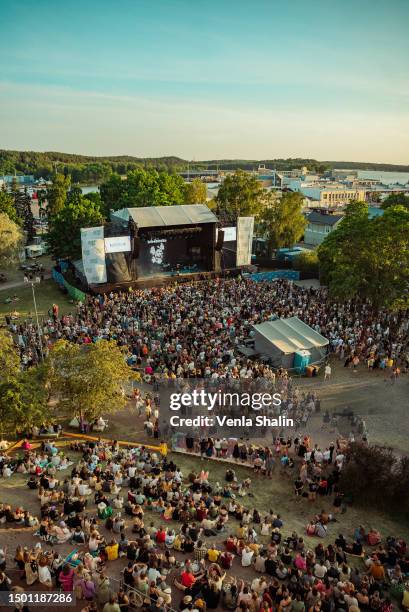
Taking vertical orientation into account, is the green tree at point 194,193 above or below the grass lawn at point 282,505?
above

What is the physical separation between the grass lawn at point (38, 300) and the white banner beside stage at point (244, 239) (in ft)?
48.1

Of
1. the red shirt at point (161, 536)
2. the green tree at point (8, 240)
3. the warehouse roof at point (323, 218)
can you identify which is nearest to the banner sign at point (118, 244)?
the green tree at point (8, 240)

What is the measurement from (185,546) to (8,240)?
3110cm

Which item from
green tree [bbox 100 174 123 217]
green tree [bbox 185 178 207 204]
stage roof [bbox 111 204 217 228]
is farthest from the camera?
green tree [bbox 100 174 123 217]

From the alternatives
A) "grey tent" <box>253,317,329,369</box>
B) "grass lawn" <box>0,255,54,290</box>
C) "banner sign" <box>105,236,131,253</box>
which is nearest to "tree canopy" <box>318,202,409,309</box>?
"grey tent" <box>253,317,329,369</box>

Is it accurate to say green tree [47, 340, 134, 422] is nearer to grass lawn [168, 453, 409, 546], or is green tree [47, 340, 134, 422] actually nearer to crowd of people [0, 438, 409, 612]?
crowd of people [0, 438, 409, 612]

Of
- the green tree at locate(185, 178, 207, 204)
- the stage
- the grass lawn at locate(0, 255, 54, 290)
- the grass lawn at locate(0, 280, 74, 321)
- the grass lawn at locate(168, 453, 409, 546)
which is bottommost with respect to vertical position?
the grass lawn at locate(168, 453, 409, 546)

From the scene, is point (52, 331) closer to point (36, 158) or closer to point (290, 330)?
point (290, 330)

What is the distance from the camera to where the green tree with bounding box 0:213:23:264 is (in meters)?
35.3

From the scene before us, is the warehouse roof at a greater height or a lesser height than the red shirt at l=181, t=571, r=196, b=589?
greater

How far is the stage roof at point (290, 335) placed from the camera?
68.6 feet

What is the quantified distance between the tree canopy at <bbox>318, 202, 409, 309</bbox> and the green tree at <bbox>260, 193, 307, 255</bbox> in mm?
19505

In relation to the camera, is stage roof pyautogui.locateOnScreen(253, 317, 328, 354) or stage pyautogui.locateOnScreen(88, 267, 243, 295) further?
stage pyautogui.locateOnScreen(88, 267, 243, 295)

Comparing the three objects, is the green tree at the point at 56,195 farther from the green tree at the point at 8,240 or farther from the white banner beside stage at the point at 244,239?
the white banner beside stage at the point at 244,239
